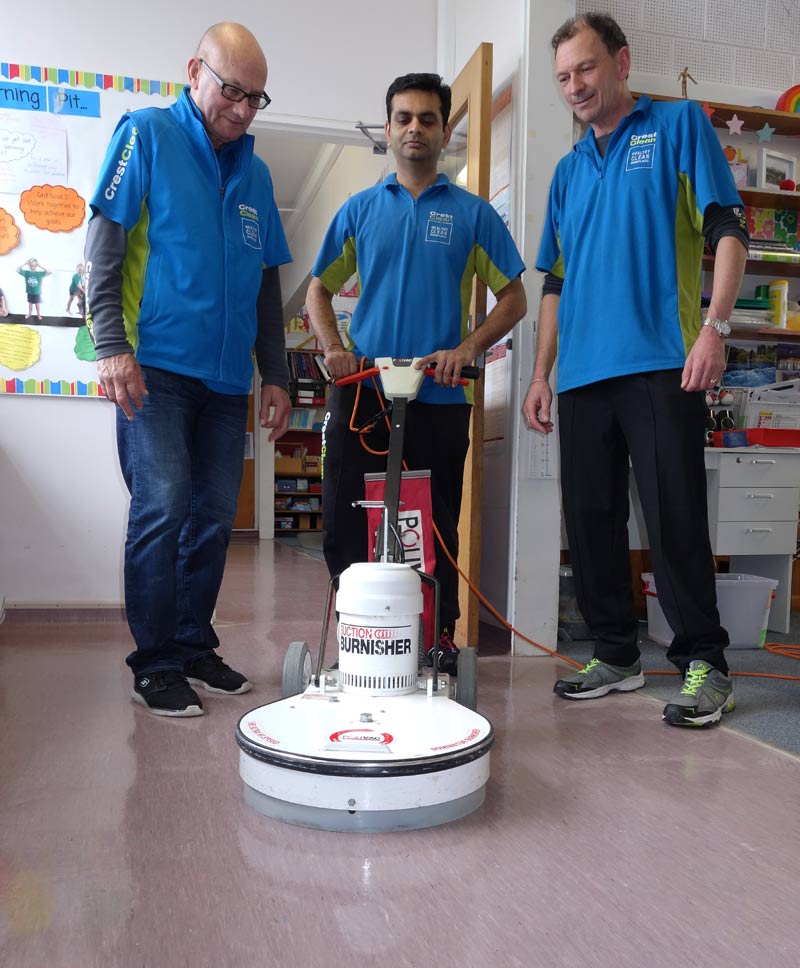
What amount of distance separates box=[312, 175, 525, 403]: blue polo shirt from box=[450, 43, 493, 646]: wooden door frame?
27 cm

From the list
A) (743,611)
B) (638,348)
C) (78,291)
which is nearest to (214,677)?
(638,348)

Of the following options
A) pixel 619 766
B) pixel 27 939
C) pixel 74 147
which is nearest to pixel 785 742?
pixel 619 766

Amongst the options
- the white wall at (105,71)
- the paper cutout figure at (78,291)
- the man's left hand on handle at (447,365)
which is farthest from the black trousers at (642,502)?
the paper cutout figure at (78,291)

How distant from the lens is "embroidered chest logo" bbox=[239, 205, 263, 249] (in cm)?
209

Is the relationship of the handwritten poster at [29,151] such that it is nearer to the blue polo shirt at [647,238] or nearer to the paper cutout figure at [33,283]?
the paper cutout figure at [33,283]

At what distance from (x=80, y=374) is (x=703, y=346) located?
2210 millimetres

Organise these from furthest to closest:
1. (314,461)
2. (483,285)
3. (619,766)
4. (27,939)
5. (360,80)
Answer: (314,461)
(360,80)
(483,285)
(619,766)
(27,939)

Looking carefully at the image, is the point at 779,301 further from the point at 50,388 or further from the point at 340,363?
the point at 50,388

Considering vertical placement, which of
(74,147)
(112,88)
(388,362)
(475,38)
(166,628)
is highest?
(475,38)

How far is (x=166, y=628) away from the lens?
1966mm

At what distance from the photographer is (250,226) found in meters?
2.11

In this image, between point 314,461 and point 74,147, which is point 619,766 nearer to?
point 74,147

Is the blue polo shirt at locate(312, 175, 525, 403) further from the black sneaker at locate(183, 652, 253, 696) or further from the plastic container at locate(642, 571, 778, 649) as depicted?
the plastic container at locate(642, 571, 778, 649)

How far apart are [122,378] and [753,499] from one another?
7.86ft
